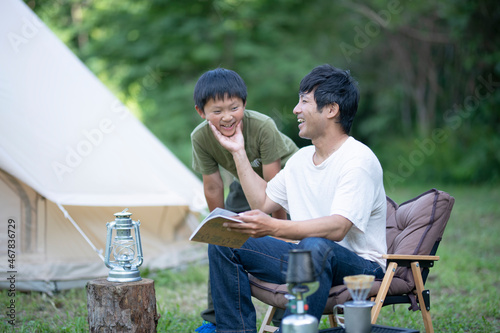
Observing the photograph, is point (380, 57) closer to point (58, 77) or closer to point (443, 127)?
point (443, 127)

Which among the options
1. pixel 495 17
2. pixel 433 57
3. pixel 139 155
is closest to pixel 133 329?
pixel 139 155

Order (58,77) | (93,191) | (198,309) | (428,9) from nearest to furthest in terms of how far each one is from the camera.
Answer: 1. (198,309)
2. (93,191)
3. (58,77)
4. (428,9)

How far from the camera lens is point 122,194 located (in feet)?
14.8

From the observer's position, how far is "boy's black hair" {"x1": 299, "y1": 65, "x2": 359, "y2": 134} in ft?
8.42

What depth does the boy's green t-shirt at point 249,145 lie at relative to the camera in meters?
3.12

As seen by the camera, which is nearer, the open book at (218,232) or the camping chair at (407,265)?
the open book at (218,232)

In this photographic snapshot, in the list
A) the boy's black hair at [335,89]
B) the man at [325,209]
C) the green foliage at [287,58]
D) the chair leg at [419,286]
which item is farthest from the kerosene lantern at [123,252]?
the green foliage at [287,58]

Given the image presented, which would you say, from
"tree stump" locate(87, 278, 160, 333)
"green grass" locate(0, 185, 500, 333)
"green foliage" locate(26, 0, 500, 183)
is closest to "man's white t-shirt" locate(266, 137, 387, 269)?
"green grass" locate(0, 185, 500, 333)

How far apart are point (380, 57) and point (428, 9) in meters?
2.68

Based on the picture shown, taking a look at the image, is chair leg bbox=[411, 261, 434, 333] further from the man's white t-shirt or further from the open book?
the open book

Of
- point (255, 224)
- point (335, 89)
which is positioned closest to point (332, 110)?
point (335, 89)

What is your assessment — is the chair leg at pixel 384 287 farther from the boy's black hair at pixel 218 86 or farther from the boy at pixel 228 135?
the boy's black hair at pixel 218 86

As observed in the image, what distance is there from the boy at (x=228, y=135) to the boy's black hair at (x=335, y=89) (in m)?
0.49

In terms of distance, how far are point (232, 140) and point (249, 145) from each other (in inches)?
8.3
